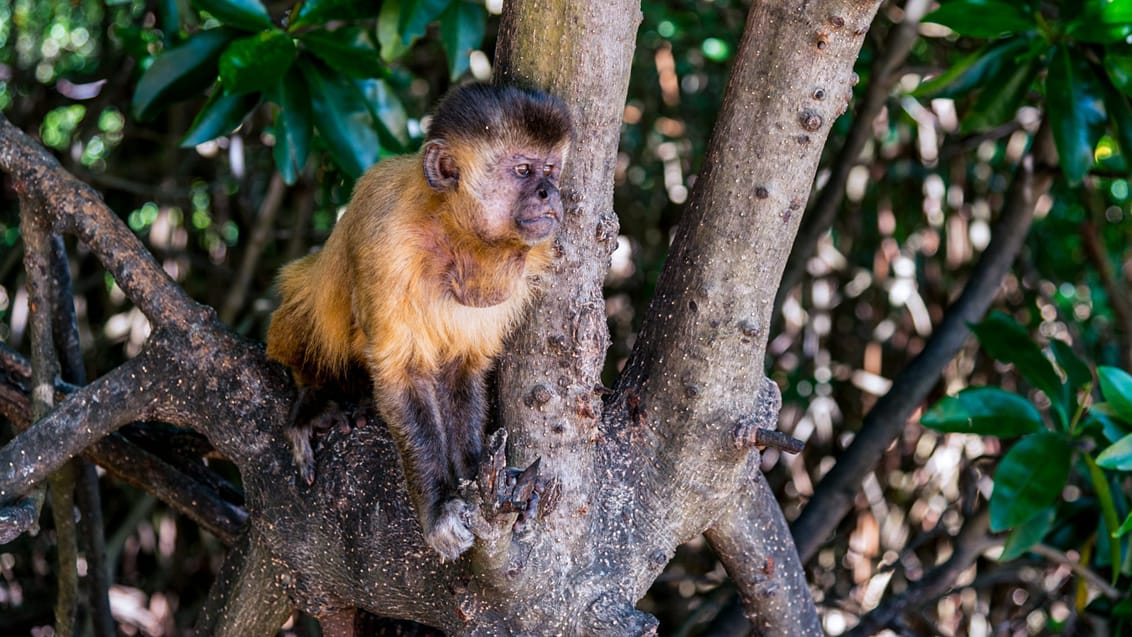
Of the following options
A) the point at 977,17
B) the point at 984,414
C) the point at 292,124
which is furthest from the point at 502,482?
the point at 977,17

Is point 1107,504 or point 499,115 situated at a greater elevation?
point 499,115

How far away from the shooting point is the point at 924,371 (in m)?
3.58

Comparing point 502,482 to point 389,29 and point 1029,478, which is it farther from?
point 1029,478

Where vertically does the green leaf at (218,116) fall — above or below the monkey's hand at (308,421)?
above

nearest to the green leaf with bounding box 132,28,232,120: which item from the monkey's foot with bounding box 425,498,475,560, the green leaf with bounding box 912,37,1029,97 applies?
the monkey's foot with bounding box 425,498,475,560

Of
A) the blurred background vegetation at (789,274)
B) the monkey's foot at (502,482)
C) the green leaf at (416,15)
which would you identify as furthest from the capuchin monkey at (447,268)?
the blurred background vegetation at (789,274)

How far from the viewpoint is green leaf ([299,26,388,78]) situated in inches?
115

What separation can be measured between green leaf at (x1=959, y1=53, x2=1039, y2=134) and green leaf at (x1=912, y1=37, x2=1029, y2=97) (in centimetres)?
2

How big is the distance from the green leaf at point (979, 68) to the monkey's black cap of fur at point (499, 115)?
1.39 meters

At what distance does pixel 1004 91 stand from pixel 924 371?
88 cm

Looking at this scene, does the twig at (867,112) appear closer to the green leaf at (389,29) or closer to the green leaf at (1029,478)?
the green leaf at (1029,478)

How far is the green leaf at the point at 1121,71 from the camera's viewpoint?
115 inches

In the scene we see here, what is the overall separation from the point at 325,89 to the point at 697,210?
1.18 metres

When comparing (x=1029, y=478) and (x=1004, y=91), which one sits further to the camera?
(x=1004, y=91)
